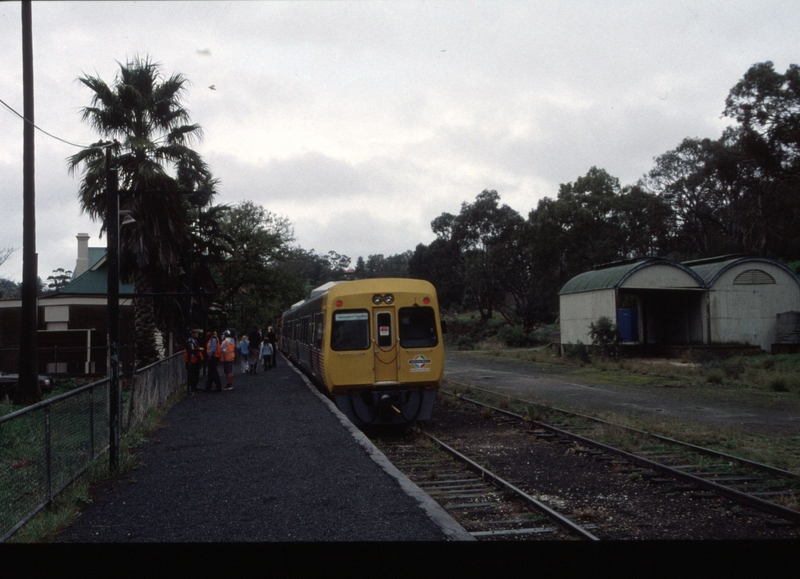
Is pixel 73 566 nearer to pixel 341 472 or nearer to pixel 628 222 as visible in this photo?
pixel 341 472

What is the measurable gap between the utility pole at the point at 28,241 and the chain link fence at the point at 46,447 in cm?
855

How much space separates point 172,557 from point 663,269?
33373 mm

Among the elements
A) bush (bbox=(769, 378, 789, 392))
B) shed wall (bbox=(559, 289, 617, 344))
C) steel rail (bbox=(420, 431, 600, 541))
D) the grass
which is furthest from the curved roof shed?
the grass

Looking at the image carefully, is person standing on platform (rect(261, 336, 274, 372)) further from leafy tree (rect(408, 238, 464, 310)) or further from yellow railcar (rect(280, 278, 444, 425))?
leafy tree (rect(408, 238, 464, 310))

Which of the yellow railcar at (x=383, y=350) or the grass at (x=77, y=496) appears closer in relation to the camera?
the grass at (x=77, y=496)

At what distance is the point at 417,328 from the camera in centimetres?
1462

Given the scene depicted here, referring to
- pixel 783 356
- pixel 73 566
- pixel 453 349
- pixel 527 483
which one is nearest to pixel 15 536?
pixel 73 566

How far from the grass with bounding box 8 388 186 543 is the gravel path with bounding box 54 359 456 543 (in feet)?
0.40

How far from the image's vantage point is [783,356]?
99.3 feet

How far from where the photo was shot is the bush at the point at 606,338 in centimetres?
3322

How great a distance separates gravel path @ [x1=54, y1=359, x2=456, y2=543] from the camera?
6.38 m

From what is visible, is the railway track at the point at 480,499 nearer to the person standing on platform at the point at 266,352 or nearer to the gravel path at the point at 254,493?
the gravel path at the point at 254,493

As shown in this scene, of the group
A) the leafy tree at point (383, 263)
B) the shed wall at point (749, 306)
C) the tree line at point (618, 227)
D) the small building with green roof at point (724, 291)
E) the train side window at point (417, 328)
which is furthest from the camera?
the leafy tree at point (383, 263)

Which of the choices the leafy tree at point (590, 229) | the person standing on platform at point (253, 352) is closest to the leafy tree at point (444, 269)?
the leafy tree at point (590, 229)
